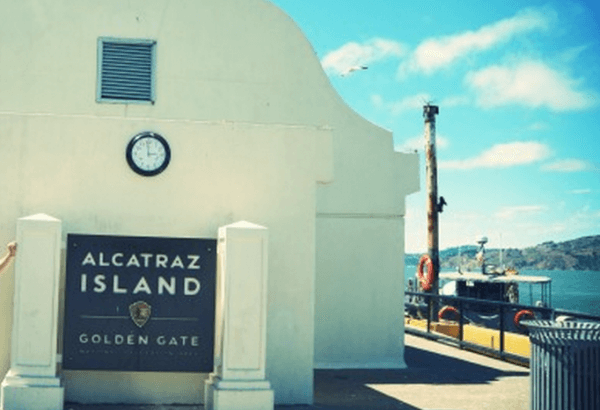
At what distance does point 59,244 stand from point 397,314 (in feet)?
22.9

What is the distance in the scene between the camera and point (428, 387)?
11.4m

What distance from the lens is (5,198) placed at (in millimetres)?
9453

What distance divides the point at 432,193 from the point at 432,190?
10cm

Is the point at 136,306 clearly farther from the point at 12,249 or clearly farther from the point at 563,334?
the point at 563,334

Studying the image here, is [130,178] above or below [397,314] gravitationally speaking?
above

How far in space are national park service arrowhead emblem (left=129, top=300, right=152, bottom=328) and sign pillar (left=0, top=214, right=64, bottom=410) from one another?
3.12 feet

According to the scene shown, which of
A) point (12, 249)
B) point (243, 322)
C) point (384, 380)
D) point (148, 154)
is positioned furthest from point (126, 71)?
point (384, 380)

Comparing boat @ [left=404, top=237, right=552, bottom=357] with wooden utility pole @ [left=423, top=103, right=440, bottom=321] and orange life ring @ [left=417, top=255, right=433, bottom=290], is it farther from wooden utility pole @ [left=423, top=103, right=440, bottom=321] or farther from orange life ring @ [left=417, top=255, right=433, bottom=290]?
wooden utility pole @ [left=423, top=103, right=440, bottom=321]

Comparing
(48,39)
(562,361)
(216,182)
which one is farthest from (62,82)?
(562,361)

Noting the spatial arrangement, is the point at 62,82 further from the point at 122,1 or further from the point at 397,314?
the point at 397,314

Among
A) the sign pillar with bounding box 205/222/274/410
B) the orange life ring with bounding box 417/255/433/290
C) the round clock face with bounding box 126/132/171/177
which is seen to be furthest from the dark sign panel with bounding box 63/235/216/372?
the orange life ring with bounding box 417/255/433/290

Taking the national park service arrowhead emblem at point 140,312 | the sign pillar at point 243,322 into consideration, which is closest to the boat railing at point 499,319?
the sign pillar at point 243,322

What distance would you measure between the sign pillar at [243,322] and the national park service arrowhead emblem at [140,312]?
0.98m

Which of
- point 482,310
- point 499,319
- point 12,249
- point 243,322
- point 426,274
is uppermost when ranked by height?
point 12,249
